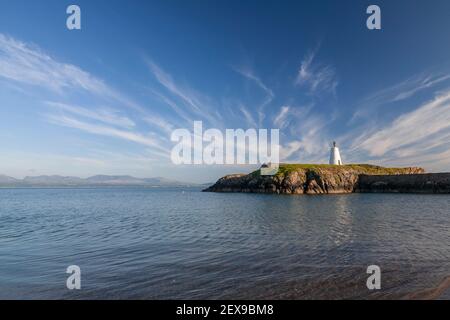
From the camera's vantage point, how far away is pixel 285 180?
11212 centimetres

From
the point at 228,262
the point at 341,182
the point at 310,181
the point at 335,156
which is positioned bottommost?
the point at 228,262

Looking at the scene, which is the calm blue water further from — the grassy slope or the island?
the grassy slope

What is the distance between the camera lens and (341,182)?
11531 centimetres

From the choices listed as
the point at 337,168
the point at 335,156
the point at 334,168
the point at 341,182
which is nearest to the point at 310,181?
the point at 341,182

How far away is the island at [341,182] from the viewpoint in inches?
4117

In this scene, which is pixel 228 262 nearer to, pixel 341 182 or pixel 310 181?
pixel 310 181

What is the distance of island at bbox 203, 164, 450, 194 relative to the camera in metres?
105

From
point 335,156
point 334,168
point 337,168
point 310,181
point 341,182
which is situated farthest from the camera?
point 335,156

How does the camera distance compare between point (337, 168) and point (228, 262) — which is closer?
point (228, 262)

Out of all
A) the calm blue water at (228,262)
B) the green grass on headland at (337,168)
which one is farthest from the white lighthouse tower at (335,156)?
the calm blue water at (228,262)

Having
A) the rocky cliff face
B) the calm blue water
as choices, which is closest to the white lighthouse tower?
the rocky cliff face

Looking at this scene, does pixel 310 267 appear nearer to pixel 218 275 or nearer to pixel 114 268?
pixel 218 275

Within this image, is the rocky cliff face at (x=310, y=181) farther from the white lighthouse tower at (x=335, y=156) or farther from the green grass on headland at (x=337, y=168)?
the white lighthouse tower at (x=335, y=156)
